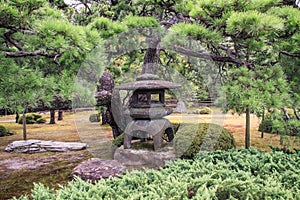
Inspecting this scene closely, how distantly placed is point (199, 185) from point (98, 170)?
1.50 m

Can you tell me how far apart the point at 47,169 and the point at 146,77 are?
1722mm

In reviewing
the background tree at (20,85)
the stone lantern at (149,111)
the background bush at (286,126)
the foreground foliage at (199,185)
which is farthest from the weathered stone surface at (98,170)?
the background bush at (286,126)

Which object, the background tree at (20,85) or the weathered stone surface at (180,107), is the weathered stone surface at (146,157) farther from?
the weathered stone surface at (180,107)

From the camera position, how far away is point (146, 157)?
3066mm

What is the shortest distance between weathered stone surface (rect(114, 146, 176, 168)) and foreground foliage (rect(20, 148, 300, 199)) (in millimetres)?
997

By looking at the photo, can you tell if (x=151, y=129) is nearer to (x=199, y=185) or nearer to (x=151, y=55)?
(x=151, y=55)

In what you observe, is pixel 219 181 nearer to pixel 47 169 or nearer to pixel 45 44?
pixel 45 44

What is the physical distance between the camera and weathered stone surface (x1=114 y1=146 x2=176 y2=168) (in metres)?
3.01

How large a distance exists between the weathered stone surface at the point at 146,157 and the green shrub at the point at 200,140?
13 cm

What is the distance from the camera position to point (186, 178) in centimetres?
164

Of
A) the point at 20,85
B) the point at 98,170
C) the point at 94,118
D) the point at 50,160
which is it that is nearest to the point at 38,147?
the point at 50,160

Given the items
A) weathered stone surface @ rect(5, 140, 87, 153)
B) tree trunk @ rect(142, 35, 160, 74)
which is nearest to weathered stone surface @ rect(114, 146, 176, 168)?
tree trunk @ rect(142, 35, 160, 74)

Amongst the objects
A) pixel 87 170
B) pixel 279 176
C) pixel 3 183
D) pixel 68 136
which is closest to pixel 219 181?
pixel 279 176

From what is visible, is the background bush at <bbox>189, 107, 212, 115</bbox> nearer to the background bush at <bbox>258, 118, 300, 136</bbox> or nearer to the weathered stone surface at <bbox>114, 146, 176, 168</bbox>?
the weathered stone surface at <bbox>114, 146, 176, 168</bbox>
